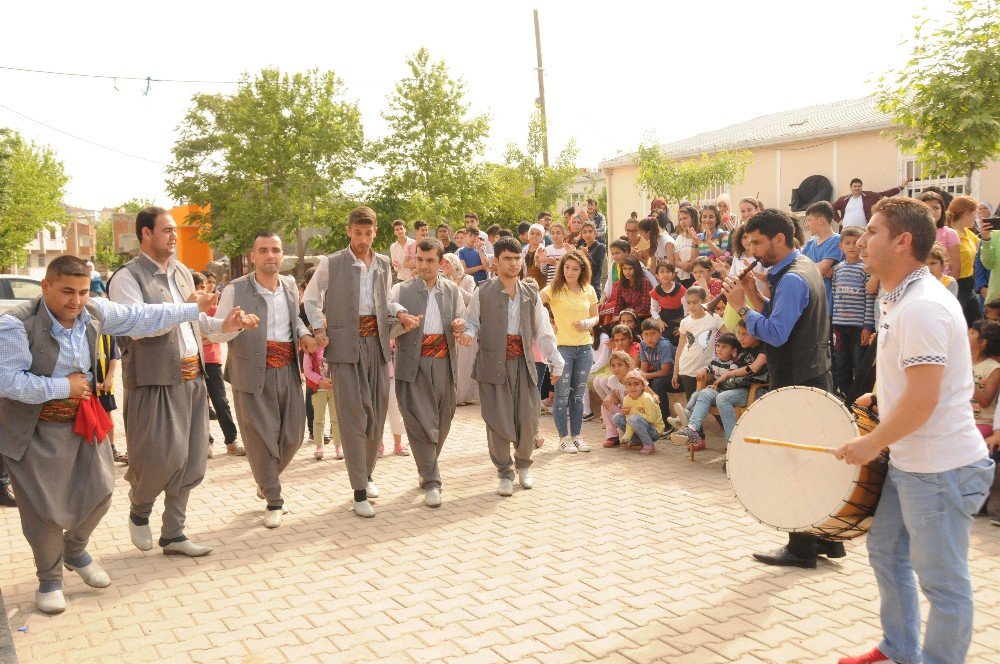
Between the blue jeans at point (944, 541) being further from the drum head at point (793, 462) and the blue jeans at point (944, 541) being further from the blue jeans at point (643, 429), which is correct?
the blue jeans at point (643, 429)

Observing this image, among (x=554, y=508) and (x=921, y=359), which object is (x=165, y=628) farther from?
(x=921, y=359)

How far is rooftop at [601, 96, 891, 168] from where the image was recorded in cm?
2325

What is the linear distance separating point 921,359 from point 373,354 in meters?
4.62

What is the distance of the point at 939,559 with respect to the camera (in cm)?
348

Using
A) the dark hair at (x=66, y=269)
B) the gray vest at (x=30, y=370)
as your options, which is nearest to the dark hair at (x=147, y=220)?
the dark hair at (x=66, y=269)

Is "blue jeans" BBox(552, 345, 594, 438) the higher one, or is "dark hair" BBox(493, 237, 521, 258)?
"dark hair" BBox(493, 237, 521, 258)

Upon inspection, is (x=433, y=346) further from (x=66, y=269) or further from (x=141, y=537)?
(x=66, y=269)

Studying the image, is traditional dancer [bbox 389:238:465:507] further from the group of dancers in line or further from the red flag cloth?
the red flag cloth

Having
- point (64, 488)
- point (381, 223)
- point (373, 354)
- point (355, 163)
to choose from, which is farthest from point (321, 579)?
point (355, 163)

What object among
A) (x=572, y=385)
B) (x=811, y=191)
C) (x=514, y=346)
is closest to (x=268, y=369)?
(x=514, y=346)

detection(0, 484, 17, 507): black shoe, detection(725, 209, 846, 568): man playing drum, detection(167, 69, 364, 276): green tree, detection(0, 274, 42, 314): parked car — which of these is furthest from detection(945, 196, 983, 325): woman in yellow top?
detection(167, 69, 364, 276): green tree

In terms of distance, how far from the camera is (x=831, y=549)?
5504 millimetres

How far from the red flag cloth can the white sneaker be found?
877 mm

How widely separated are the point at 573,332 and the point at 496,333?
5.12 feet
